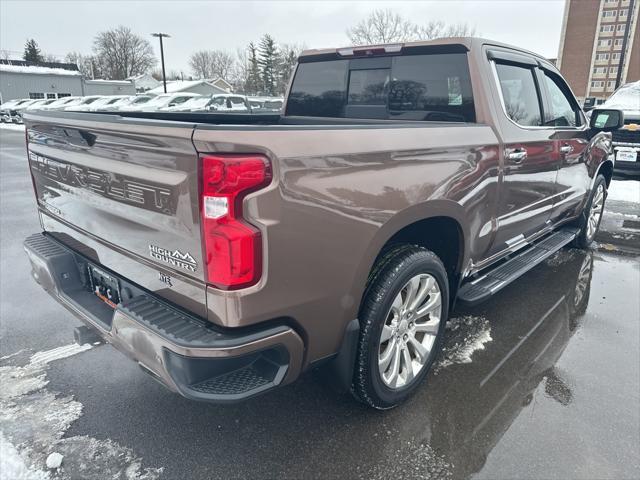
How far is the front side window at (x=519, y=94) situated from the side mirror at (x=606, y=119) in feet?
4.42

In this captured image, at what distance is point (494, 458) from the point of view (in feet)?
7.30

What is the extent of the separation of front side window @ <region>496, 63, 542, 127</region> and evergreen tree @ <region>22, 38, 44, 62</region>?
8271cm

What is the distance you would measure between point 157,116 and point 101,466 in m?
2.33

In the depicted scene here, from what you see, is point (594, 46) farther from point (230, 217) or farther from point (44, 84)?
point (230, 217)

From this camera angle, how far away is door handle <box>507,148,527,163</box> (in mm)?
2975

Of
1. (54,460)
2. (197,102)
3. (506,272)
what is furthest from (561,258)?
(197,102)

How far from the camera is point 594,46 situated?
2808 inches

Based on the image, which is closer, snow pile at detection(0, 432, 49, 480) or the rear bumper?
the rear bumper

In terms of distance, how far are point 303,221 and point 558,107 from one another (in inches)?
130

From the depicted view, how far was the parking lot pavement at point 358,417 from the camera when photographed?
2.18 metres

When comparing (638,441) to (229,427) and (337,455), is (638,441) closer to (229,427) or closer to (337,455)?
(337,455)

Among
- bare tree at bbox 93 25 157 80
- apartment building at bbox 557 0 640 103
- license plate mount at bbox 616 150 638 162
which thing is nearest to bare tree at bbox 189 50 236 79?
bare tree at bbox 93 25 157 80

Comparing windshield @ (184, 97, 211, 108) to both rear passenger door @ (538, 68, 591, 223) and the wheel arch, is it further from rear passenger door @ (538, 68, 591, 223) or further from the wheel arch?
the wheel arch

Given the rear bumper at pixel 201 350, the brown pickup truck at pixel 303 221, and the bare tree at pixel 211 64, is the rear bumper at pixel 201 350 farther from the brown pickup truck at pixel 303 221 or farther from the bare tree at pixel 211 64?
the bare tree at pixel 211 64
